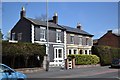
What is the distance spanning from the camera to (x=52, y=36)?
1770 inches

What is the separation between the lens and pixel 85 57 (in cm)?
4069

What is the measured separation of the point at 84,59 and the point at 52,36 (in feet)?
25.6

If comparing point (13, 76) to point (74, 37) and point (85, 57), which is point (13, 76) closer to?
point (85, 57)

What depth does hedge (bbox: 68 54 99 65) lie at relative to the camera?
126 ft

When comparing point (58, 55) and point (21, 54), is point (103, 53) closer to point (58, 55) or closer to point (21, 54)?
point (58, 55)

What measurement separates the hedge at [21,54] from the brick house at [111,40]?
41572 mm

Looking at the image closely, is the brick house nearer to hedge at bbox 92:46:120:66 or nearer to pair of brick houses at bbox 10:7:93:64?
pair of brick houses at bbox 10:7:93:64

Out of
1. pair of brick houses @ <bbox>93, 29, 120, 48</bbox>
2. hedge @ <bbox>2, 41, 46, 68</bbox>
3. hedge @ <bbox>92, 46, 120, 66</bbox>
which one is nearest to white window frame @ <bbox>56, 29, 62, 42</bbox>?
hedge @ <bbox>92, 46, 120, 66</bbox>

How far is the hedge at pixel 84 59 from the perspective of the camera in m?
38.3

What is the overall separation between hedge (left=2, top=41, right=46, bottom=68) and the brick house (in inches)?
1637

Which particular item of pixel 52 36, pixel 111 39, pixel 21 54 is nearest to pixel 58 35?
pixel 52 36

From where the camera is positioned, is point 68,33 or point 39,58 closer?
point 39,58

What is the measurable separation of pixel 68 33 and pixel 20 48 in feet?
72.4

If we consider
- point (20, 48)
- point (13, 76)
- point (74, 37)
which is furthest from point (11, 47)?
point (74, 37)
